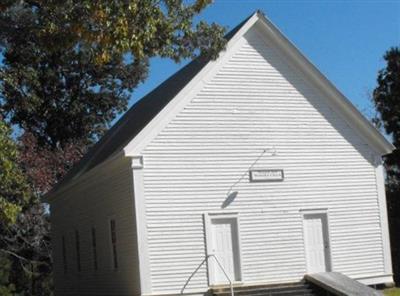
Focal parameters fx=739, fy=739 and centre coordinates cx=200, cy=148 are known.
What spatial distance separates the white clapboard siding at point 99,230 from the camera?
68.3 feet

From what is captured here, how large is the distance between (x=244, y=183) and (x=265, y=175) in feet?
2.47

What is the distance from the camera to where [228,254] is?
69.1ft

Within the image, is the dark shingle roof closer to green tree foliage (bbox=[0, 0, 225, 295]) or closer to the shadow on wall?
green tree foliage (bbox=[0, 0, 225, 295])

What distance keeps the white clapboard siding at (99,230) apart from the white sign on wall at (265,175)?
3730 mm

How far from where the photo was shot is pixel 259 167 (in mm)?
21844

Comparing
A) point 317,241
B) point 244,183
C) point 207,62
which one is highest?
point 207,62

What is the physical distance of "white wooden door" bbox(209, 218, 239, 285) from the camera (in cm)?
2078

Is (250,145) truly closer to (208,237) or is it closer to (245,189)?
(245,189)

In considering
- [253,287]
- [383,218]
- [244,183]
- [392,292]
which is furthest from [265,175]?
[392,292]

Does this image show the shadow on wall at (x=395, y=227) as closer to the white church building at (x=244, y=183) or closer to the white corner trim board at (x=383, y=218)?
the white corner trim board at (x=383, y=218)

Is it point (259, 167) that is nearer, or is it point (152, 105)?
point (259, 167)

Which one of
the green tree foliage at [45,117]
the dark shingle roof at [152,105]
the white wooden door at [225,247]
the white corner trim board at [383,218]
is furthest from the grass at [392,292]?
the green tree foliage at [45,117]

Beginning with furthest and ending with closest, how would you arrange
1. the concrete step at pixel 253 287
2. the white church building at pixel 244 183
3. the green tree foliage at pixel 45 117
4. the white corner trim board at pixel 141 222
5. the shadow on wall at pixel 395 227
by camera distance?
the green tree foliage at pixel 45 117 → the shadow on wall at pixel 395 227 → the concrete step at pixel 253 287 → the white church building at pixel 244 183 → the white corner trim board at pixel 141 222

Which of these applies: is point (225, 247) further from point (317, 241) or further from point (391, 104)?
point (391, 104)
